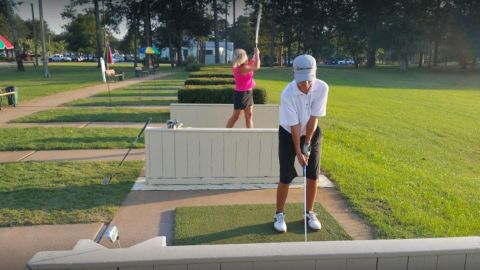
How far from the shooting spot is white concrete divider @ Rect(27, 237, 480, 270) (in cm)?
209

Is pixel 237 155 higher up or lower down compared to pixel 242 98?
lower down

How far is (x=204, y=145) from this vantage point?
4801mm

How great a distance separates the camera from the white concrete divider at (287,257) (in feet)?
6.86

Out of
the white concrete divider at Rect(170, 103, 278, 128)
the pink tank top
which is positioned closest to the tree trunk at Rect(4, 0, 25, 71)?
the white concrete divider at Rect(170, 103, 278, 128)

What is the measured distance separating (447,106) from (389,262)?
1485cm

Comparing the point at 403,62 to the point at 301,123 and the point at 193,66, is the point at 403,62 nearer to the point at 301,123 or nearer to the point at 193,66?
the point at 193,66

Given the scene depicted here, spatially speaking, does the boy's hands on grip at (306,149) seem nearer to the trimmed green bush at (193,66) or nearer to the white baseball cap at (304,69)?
the white baseball cap at (304,69)

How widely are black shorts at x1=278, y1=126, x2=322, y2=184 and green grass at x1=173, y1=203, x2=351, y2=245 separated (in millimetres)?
483

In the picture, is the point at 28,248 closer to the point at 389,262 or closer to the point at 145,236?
the point at 145,236

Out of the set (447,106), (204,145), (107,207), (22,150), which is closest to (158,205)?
(107,207)

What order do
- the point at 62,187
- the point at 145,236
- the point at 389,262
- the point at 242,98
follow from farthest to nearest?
1. the point at 242,98
2. the point at 62,187
3. the point at 145,236
4. the point at 389,262

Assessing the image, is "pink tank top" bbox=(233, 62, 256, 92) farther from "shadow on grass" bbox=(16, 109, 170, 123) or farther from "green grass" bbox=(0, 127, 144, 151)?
"shadow on grass" bbox=(16, 109, 170, 123)

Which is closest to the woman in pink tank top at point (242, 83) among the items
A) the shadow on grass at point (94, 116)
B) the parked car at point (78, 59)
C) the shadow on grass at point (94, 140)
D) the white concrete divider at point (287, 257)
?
the shadow on grass at point (94, 140)

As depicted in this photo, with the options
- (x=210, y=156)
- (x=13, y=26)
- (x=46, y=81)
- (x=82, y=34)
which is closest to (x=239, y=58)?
(x=210, y=156)
